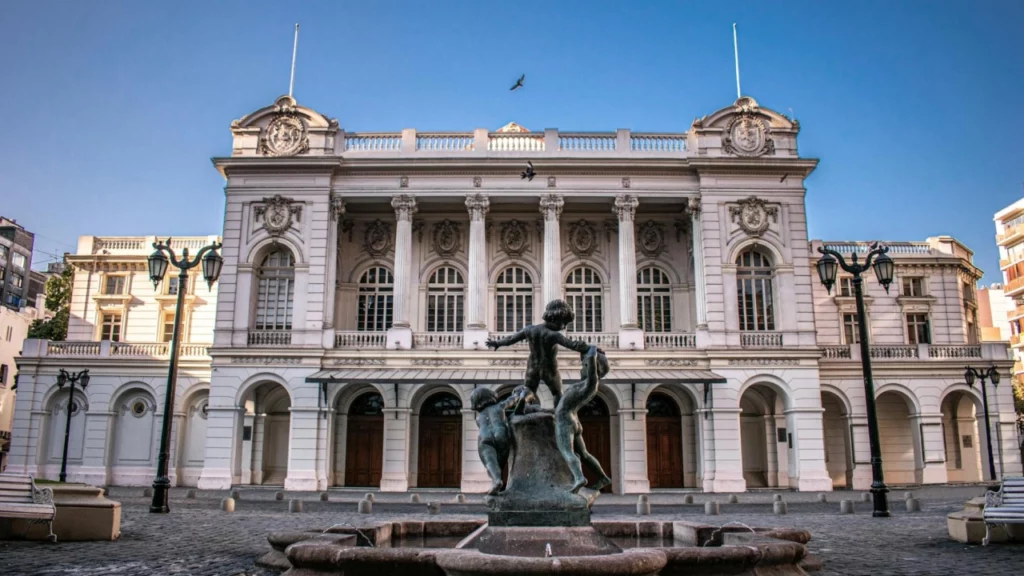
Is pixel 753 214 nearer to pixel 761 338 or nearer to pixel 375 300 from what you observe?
pixel 761 338

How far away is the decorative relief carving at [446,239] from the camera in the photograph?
3278 cm

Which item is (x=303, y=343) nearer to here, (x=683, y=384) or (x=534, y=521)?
(x=683, y=384)

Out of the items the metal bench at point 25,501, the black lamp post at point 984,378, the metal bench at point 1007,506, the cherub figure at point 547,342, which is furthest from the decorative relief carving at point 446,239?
the metal bench at point 1007,506

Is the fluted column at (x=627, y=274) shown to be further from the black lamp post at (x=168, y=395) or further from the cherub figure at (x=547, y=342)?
the cherub figure at (x=547, y=342)

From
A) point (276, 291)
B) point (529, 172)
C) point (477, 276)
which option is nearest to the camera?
point (529, 172)

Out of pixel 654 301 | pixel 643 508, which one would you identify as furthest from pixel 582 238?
pixel 643 508

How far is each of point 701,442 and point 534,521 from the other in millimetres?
22034

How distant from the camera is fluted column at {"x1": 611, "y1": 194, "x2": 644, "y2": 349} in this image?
29.6m

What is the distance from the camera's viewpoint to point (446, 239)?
108 ft

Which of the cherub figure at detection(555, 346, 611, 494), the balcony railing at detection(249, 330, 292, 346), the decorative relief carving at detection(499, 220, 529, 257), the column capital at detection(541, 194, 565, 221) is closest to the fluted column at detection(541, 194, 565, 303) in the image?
the column capital at detection(541, 194, 565, 221)

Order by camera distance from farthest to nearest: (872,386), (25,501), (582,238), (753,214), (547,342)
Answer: (582,238)
(753,214)
(872,386)
(25,501)
(547,342)

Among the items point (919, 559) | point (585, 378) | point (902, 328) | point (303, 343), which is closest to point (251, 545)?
point (585, 378)

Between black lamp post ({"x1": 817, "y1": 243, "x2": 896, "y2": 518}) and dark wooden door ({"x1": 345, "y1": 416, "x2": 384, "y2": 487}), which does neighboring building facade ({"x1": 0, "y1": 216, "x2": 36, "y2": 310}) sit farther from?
black lamp post ({"x1": 817, "y1": 243, "x2": 896, "y2": 518})

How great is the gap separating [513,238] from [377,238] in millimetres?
5686
